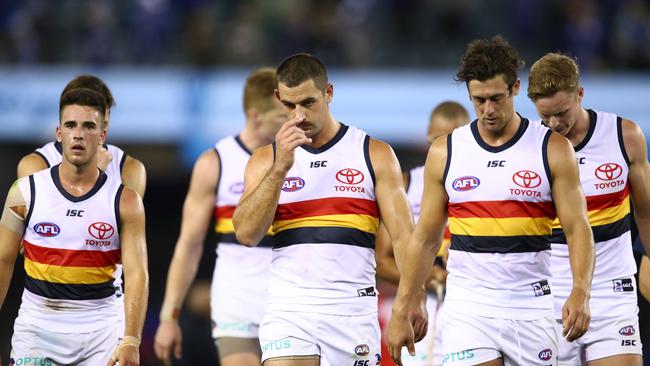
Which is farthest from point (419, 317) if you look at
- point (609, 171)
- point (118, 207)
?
point (118, 207)

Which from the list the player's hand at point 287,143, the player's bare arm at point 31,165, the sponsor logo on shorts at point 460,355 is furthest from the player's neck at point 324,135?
the player's bare arm at point 31,165

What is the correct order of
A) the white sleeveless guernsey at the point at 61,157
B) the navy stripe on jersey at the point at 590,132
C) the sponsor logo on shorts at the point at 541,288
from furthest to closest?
the white sleeveless guernsey at the point at 61,157, the navy stripe on jersey at the point at 590,132, the sponsor logo on shorts at the point at 541,288

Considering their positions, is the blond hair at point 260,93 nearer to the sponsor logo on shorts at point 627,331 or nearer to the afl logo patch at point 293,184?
the afl logo patch at point 293,184

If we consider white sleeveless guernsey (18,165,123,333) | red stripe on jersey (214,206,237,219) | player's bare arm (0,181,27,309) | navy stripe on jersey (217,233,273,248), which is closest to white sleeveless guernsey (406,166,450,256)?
navy stripe on jersey (217,233,273,248)

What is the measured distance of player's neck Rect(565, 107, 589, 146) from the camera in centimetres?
777

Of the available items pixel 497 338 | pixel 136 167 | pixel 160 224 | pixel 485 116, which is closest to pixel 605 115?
Answer: pixel 485 116

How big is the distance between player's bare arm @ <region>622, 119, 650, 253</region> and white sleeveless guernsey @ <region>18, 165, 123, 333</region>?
325 cm

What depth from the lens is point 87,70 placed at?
17906 mm

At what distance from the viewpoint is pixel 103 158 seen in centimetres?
812

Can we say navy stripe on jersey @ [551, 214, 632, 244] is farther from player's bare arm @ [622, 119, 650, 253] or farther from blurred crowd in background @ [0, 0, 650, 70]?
blurred crowd in background @ [0, 0, 650, 70]

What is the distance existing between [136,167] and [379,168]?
6.78 ft

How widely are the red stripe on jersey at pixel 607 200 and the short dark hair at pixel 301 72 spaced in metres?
1.97

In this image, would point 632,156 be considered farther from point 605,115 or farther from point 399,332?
point 399,332

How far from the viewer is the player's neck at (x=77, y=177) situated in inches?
289
